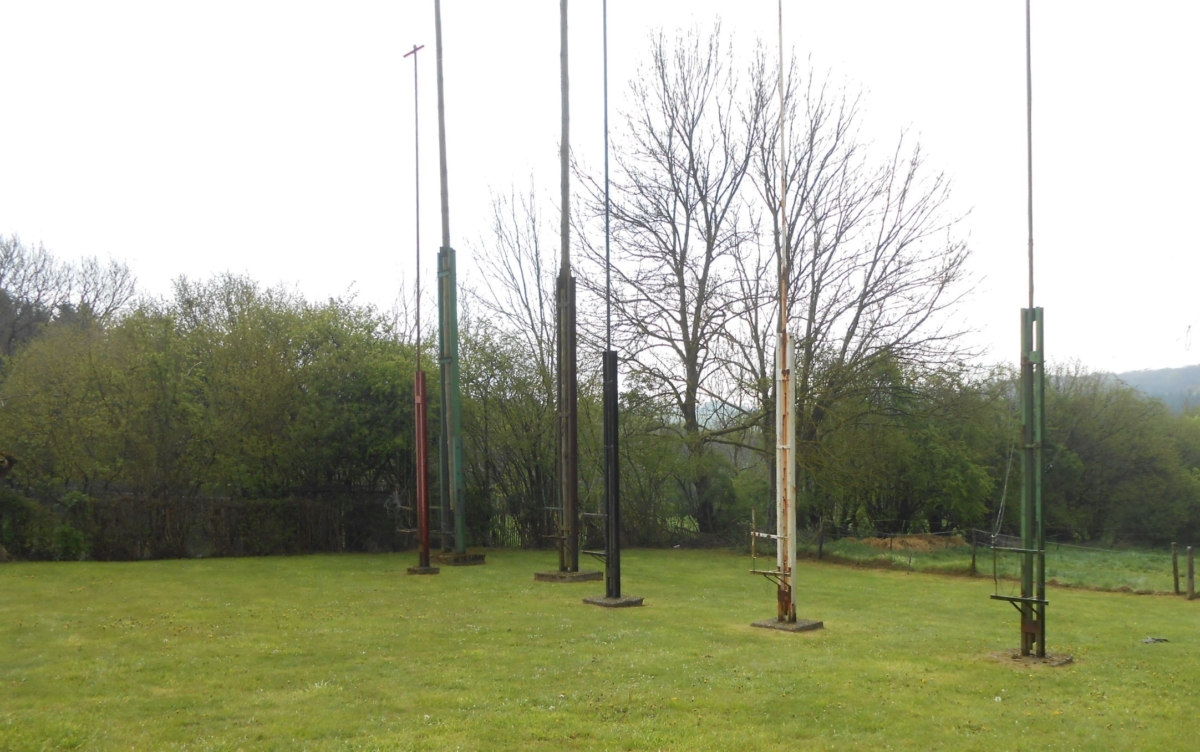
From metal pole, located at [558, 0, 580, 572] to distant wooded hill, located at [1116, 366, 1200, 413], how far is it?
30.7 meters

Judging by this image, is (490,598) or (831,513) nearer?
(490,598)

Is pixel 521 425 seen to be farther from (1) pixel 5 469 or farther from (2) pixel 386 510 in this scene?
(1) pixel 5 469

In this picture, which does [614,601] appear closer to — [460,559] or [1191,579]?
[460,559]

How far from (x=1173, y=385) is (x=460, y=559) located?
5638cm

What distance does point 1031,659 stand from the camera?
9477mm

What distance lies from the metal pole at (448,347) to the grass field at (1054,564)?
33.0 ft

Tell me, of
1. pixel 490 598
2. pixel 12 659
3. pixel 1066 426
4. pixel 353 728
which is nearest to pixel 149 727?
pixel 353 728

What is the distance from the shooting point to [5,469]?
18125 millimetres

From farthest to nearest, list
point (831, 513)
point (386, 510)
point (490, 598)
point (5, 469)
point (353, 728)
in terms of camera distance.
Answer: point (831, 513)
point (386, 510)
point (5, 469)
point (490, 598)
point (353, 728)

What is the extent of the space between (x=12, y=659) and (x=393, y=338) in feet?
59.1

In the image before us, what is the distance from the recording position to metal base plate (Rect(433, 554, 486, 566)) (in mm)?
19719

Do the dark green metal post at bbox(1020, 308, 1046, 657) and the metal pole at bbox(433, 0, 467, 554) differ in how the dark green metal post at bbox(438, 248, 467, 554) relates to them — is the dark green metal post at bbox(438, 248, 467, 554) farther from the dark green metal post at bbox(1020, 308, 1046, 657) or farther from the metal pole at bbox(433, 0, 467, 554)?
the dark green metal post at bbox(1020, 308, 1046, 657)

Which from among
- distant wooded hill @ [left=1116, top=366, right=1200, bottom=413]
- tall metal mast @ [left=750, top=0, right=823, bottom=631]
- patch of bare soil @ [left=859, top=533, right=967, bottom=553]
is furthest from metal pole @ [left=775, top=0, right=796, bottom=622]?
distant wooded hill @ [left=1116, top=366, right=1200, bottom=413]

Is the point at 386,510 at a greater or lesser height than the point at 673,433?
lesser
